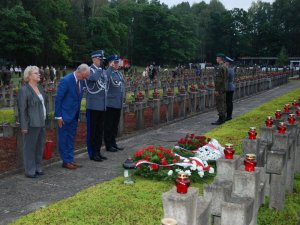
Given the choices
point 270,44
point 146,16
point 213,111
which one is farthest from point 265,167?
point 270,44

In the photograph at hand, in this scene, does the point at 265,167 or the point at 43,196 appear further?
the point at 43,196

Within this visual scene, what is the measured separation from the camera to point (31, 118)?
641 cm

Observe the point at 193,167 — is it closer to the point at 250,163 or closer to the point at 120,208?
the point at 120,208

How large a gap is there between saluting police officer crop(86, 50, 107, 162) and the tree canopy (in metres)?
47.9

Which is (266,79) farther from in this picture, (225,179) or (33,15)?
(33,15)

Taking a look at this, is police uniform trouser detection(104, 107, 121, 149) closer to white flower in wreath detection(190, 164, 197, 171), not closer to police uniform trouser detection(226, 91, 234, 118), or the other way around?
white flower in wreath detection(190, 164, 197, 171)

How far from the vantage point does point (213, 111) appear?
15.5 m

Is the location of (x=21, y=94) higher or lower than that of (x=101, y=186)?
higher

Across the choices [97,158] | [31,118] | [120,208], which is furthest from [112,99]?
[120,208]

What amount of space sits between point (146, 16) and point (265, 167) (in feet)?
258

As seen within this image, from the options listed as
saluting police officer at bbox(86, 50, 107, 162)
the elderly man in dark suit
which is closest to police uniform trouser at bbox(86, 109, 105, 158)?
saluting police officer at bbox(86, 50, 107, 162)

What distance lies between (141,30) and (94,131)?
75.9 m

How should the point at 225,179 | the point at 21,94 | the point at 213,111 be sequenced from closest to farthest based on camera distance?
1. the point at 225,179
2. the point at 21,94
3. the point at 213,111

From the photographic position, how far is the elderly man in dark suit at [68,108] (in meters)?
6.96
